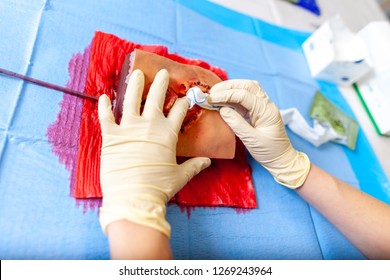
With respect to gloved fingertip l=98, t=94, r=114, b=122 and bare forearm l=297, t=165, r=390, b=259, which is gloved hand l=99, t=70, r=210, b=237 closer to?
gloved fingertip l=98, t=94, r=114, b=122

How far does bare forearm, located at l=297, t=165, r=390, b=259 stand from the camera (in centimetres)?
99

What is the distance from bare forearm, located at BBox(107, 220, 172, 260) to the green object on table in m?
1.15

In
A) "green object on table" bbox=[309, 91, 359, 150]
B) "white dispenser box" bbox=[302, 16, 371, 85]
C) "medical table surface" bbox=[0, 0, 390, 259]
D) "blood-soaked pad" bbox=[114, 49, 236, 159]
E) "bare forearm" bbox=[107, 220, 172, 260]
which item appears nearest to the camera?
"bare forearm" bbox=[107, 220, 172, 260]

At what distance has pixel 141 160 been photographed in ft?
2.65

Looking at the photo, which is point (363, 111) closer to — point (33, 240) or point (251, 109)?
point (251, 109)

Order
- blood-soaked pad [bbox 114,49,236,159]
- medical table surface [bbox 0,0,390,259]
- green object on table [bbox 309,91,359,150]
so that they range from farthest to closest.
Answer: green object on table [bbox 309,91,359,150], blood-soaked pad [bbox 114,49,236,159], medical table surface [bbox 0,0,390,259]

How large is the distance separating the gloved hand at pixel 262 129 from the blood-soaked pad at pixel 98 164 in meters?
0.13

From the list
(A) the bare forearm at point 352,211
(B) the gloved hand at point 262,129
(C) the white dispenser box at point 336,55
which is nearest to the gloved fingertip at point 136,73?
(B) the gloved hand at point 262,129

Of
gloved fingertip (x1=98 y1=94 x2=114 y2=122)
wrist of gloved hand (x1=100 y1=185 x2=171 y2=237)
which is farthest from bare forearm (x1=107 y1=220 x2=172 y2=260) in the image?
gloved fingertip (x1=98 y1=94 x2=114 y2=122)

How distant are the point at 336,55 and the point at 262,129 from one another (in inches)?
37.4

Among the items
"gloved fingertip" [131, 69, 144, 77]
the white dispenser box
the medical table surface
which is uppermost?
the white dispenser box

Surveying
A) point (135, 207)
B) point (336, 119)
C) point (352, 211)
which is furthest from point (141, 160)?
point (336, 119)

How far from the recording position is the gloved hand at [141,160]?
74cm

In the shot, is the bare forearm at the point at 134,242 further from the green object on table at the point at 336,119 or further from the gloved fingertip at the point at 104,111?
the green object on table at the point at 336,119
